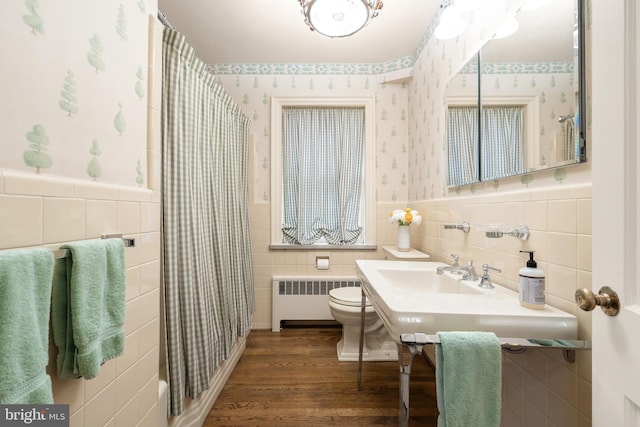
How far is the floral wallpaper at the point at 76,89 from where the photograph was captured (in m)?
0.60

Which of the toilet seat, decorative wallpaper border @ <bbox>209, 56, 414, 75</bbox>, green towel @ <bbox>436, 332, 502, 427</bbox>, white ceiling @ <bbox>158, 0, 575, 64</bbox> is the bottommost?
the toilet seat

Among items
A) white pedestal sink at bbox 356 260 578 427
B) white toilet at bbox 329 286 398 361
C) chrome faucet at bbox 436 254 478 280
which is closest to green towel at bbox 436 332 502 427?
white pedestal sink at bbox 356 260 578 427

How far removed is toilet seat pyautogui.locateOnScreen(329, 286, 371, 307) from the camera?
192 centimetres

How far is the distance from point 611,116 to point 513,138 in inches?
25.3

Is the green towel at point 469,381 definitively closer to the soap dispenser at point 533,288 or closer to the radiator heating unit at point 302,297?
the soap dispenser at point 533,288

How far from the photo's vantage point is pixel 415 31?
85.7 inches

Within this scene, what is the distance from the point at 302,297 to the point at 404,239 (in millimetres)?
1047

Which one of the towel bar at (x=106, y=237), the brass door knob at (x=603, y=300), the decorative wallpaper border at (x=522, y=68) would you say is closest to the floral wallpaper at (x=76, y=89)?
the towel bar at (x=106, y=237)

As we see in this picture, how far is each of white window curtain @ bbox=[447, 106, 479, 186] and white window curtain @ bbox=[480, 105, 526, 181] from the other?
8 centimetres

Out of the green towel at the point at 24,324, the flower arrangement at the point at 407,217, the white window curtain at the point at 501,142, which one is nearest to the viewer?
the green towel at the point at 24,324

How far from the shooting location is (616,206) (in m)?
0.57

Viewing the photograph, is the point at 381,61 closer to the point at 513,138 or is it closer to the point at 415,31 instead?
the point at 415,31

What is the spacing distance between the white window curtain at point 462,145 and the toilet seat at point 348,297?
99cm

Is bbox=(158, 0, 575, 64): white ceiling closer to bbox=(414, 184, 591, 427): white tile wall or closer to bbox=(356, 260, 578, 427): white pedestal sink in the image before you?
bbox=(414, 184, 591, 427): white tile wall
